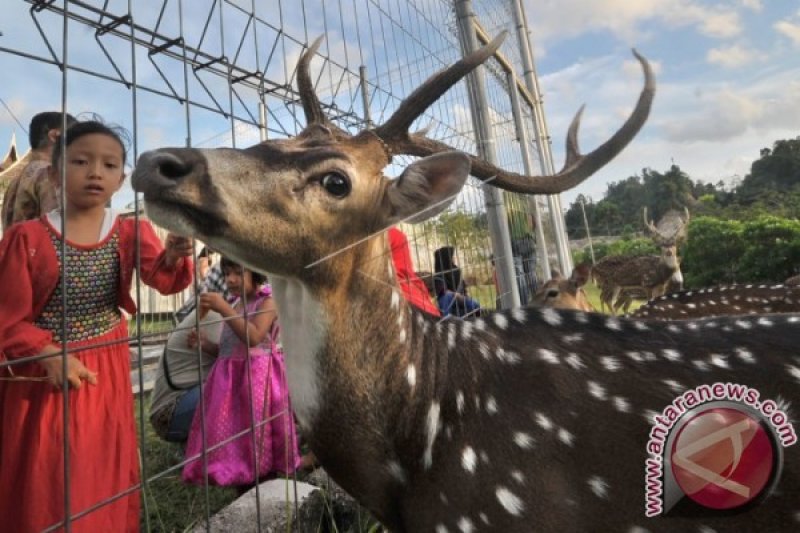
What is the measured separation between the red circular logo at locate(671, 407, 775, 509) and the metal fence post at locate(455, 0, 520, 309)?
107 inches

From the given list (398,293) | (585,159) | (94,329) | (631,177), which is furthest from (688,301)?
(631,177)

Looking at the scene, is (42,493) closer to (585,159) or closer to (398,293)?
(398,293)

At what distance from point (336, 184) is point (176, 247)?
630 millimetres

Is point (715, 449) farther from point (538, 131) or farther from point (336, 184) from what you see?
point (538, 131)

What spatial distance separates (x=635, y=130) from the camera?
5.37 ft

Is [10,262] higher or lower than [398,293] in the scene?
higher

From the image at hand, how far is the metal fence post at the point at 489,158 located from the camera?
4039mm

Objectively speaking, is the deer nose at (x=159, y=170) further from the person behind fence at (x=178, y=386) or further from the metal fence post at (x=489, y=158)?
the metal fence post at (x=489, y=158)

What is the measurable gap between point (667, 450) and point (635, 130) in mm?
960

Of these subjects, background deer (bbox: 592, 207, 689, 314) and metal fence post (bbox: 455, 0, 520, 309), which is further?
background deer (bbox: 592, 207, 689, 314)

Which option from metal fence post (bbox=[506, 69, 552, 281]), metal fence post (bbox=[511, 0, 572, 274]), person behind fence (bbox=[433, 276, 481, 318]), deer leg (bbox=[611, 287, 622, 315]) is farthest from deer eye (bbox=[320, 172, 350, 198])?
deer leg (bbox=[611, 287, 622, 315])

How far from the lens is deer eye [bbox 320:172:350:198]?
1.39 meters

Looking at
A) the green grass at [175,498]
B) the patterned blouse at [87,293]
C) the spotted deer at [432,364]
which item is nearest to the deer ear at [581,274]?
the spotted deer at [432,364]

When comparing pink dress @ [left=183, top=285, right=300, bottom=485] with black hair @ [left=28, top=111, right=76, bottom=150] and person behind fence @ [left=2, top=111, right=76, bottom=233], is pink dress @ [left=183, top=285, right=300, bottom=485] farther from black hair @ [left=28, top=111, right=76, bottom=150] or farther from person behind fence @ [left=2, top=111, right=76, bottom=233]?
black hair @ [left=28, top=111, right=76, bottom=150]
